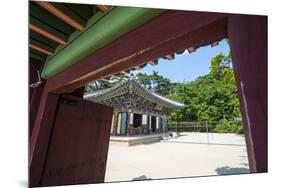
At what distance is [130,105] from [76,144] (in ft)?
15.0

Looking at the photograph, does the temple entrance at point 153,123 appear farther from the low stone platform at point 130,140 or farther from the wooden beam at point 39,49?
the wooden beam at point 39,49

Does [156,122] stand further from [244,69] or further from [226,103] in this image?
[244,69]

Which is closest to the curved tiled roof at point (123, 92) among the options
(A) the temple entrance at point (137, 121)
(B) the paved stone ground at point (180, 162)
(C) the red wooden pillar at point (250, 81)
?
(A) the temple entrance at point (137, 121)

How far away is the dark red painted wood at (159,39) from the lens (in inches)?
25.3

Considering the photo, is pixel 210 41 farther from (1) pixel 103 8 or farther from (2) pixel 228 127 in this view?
(2) pixel 228 127

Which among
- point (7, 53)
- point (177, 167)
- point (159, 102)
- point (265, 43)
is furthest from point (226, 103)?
point (7, 53)

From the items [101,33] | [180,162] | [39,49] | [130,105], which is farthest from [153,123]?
[101,33]

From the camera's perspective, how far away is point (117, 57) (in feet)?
2.69

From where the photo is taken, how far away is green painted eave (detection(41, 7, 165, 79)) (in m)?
0.76

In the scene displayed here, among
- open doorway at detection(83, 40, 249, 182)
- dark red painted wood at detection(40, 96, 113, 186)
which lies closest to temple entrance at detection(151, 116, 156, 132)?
open doorway at detection(83, 40, 249, 182)

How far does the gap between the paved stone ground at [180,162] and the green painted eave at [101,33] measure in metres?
1.51

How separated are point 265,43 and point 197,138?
264 inches

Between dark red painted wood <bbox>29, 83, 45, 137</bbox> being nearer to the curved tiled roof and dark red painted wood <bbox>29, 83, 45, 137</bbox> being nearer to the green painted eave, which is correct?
the green painted eave

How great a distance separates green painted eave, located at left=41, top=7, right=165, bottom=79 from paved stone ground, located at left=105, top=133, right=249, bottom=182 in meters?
1.51
